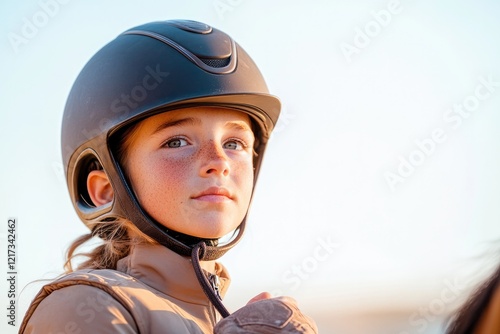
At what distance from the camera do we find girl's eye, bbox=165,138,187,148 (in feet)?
11.5

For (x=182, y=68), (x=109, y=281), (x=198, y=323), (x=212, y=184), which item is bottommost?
(x=198, y=323)

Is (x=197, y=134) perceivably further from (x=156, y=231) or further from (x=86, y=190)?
(x=86, y=190)

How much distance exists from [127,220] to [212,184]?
43 centimetres

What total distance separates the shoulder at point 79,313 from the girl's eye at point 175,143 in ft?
2.38

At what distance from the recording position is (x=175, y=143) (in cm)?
353

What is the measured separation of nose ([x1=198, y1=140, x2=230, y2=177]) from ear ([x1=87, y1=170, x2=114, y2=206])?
54 cm

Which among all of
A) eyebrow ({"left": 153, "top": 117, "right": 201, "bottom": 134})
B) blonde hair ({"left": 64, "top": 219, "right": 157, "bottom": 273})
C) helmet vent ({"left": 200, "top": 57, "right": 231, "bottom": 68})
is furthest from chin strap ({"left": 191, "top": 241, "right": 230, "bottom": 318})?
helmet vent ({"left": 200, "top": 57, "right": 231, "bottom": 68})

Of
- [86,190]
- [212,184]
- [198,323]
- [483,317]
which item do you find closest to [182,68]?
[212,184]

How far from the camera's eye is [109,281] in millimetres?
3176

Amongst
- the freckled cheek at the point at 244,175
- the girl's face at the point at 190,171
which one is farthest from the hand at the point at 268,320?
the freckled cheek at the point at 244,175

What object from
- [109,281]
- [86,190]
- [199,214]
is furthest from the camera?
[86,190]

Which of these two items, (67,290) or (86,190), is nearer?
(67,290)

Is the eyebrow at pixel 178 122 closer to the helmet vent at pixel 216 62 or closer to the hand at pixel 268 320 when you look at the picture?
the helmet vent at pixel 216 62

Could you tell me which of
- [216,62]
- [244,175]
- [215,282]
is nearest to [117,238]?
[215,282]
